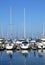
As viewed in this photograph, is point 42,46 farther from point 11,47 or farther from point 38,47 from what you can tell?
point 11,47

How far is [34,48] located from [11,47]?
6638 millimetres

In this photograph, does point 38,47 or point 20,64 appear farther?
point 38,47

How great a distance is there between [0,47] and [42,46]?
39.6 ft

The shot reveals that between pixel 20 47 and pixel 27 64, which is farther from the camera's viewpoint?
pixel 20 47

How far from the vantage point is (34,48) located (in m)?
69.2

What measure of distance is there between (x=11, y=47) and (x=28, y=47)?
4962 mm

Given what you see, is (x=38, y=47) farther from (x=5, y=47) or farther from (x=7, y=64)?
(x=7, y=64)

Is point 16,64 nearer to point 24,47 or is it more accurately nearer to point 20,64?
point 20,64

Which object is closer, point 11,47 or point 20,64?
point 20,64

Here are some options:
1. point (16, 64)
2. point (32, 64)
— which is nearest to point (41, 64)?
point (32, 64)

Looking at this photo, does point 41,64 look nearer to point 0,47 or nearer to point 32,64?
point 32,64

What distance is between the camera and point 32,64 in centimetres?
3822

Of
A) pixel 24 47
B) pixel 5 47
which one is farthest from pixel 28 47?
pixel 5 47

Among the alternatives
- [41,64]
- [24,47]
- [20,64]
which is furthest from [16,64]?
[24,47]
